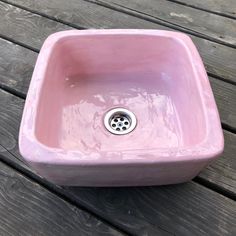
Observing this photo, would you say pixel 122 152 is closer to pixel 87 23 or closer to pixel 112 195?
pixel 112 195

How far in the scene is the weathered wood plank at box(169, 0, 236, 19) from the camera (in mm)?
1015

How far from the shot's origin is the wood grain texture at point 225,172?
2.14 feet

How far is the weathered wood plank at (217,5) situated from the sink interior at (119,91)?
39cm

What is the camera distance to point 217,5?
40.8 inches

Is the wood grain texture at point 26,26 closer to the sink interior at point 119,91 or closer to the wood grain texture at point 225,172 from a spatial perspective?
the sink interior at point 119,91

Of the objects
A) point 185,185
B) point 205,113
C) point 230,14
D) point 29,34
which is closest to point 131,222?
point 185,185

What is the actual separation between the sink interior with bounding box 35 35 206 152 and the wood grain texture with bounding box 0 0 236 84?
0.63 ft

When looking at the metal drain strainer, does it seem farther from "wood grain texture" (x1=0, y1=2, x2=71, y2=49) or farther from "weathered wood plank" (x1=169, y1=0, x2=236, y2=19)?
"weathered wood plank" (x1=169, y1=0, x2=236, y2=19)

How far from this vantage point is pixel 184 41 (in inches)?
26.2

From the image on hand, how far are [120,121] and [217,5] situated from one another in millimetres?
560

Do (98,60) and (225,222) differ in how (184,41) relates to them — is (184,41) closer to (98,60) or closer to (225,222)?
(98,60)

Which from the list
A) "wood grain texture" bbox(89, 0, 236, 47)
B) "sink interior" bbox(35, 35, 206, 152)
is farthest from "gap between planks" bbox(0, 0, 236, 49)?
"sink interior" bbox(35, 35, 206, 152)

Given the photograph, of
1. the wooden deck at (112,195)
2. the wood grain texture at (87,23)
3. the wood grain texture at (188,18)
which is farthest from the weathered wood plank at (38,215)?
the wood grain texture at (188,18)

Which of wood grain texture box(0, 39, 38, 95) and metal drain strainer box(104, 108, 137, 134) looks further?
wood grain texture box(0, 39, 38, 95)
